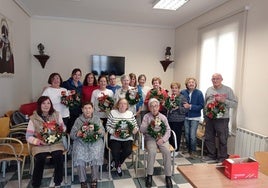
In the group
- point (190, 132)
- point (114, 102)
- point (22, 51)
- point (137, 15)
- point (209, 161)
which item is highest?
point (137, 15)

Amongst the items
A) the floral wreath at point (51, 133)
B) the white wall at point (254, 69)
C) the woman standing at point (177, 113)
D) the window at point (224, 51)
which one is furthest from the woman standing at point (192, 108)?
the floral wreath at point (51, 133)

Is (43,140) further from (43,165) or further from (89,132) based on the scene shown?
(89,132)

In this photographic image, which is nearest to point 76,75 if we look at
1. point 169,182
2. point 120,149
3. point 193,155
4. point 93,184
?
point 120,149

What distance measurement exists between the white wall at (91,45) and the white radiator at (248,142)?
2920mm

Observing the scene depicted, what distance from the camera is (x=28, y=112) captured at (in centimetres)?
373

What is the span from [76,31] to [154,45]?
208 cm

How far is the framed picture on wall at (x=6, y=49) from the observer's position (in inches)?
127

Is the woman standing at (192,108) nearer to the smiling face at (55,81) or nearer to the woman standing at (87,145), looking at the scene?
the woman standing at (87,145)

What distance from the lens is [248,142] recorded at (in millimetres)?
3209

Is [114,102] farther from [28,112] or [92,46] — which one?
[92,46]

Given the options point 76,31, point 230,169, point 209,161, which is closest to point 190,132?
point 209,161

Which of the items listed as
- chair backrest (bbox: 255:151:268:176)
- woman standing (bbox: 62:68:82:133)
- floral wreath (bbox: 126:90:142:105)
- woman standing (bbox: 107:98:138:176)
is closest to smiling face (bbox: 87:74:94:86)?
woman standing (bbox: 62:68:82:133)

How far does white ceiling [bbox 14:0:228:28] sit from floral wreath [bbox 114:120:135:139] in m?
2.34

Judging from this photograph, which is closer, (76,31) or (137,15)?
(137,15)
